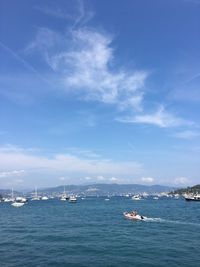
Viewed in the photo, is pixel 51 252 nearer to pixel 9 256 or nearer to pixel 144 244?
pixel 9 256

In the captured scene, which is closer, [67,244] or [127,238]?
[67,244]

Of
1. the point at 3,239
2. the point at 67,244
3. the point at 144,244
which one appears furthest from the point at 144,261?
the point at 3,239

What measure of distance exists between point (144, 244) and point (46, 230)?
29351mm

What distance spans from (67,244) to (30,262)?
48.3 feet

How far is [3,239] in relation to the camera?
70.3 metres

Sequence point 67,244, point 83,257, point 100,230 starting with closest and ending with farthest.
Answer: point 83,257 → point 67,244 → point 100,230

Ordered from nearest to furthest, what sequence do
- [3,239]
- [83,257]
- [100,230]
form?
[83,257] → [3,239] → [100,230]

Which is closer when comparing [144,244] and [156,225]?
[144,244]

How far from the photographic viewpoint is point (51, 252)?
5622 cm

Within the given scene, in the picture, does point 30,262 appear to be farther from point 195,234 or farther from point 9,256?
point 195,234

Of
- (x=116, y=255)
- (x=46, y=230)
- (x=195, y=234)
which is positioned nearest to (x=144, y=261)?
(x=116, y=255)

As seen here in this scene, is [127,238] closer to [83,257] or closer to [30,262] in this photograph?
[83,257]

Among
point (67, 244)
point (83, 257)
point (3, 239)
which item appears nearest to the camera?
point (83, 257)

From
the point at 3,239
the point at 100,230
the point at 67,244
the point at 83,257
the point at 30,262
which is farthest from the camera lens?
the point at 100,230
